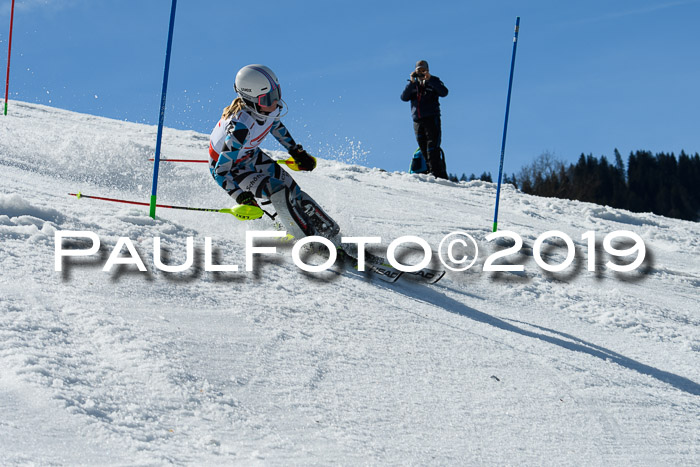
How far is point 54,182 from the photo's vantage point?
626 cm

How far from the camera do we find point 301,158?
558cm

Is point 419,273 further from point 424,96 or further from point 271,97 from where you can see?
point 424,96

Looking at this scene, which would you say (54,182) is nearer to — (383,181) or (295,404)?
(295,404)

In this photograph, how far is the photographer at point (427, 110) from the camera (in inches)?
401

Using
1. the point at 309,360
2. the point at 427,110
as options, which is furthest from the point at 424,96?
the point at 309,360

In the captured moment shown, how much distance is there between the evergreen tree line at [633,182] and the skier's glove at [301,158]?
3940cm

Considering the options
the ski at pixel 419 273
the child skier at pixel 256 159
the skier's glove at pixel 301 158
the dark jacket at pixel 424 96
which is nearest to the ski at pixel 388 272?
the ski at pixel 419 273

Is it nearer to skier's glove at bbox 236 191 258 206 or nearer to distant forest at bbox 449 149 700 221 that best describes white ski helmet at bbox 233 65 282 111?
skier's glove at bbox 236 191 258 206

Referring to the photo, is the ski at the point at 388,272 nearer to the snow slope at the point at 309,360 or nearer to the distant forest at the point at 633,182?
the snow slope at the point at 309,360

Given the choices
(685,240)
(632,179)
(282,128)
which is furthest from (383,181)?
(632,179)

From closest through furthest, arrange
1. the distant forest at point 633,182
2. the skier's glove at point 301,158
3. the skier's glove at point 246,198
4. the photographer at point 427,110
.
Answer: the skier's glove at point 246,198 → the skier's glove at point 301,158 → the photographer at point 427,110 → the distant forest at point 633,182

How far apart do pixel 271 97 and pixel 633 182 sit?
4967 cm

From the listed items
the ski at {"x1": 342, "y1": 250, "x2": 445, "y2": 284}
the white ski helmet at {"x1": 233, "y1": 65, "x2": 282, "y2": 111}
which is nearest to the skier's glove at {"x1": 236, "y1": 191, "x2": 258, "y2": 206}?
the white ski helmet at {"x1": 233, "y1": 65, "x2": 282, "y2": 111}

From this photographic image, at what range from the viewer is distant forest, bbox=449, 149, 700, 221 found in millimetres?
45562
